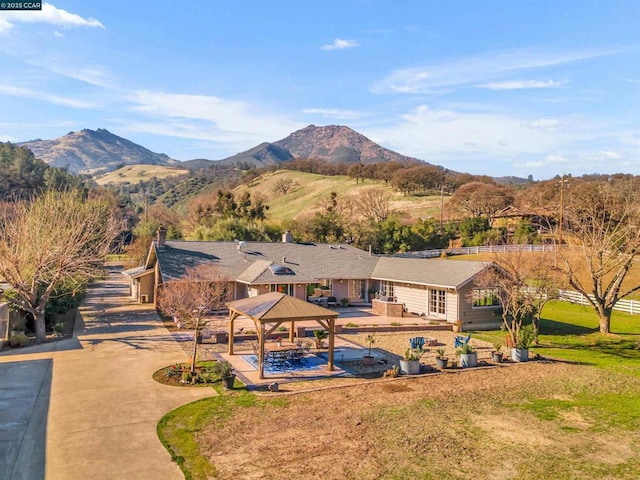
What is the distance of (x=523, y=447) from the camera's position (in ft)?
40.8

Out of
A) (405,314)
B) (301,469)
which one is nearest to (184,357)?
(301,469)

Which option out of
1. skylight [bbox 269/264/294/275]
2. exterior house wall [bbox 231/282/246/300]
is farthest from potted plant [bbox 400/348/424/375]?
exterior house wall [bbox 231/282/246/300]

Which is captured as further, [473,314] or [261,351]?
[473,314]

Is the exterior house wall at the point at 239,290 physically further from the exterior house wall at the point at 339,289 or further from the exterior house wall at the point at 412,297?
the exterior house wall at the point at 412,297

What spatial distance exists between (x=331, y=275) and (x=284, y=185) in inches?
4051

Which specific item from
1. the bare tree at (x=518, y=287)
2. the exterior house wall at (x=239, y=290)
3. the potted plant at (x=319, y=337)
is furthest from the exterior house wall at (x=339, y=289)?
the potted plant at (x=319, y=337)

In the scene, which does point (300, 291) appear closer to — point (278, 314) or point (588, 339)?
point (278, 314)

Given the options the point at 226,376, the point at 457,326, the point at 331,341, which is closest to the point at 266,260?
the point at 457,326

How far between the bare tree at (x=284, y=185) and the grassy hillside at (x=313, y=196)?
1.03 metres

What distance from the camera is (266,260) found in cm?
3650

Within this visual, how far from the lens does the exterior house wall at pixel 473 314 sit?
2986 cm

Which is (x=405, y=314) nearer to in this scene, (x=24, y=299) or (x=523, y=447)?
(x=523, y=447)

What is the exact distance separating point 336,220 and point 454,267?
115 feet

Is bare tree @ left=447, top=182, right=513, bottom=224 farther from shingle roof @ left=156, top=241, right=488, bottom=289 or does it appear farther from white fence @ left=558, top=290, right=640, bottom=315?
shingle roof @ left=156, top=241, right=488, bottom=289
